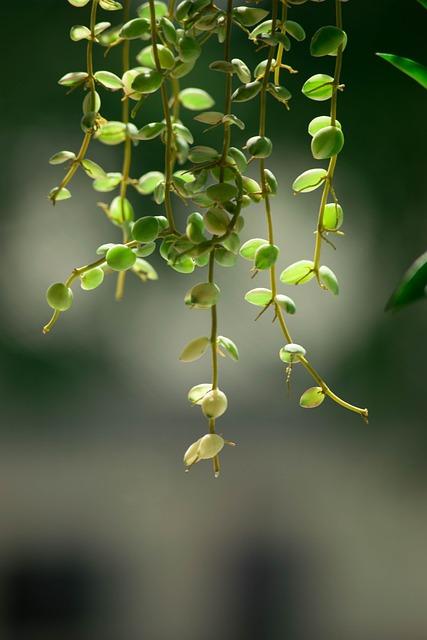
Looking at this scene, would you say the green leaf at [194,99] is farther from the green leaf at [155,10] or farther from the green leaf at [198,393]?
the green leaf at [198,393]

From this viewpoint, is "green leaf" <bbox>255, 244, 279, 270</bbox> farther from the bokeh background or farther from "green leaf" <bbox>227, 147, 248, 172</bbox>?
the bokeh background

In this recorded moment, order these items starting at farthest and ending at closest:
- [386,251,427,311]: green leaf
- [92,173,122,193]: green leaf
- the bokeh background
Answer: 1. the bokeh background
2. [92,173,122,193]: green leaf
3. [386,251,427,311]: green leaf

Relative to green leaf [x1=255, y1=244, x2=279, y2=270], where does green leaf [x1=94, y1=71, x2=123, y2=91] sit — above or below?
above

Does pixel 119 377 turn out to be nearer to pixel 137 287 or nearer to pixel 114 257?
pixel 137 287

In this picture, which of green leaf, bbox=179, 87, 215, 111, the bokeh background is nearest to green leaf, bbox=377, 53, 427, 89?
green leaf, bbox=179, 87, 215, 111

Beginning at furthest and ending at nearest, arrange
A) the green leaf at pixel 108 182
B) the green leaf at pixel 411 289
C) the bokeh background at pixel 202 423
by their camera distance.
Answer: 1. the bokeh background at pixel 202 423
2. the green leaf at pixel 108 182
3. the green leaf at pixel 411 289

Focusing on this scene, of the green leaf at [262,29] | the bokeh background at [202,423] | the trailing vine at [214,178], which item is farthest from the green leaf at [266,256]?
the bokeh background at [202,423]

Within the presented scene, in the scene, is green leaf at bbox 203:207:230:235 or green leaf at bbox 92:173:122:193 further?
green leaf at bbox 92:173:122:193
